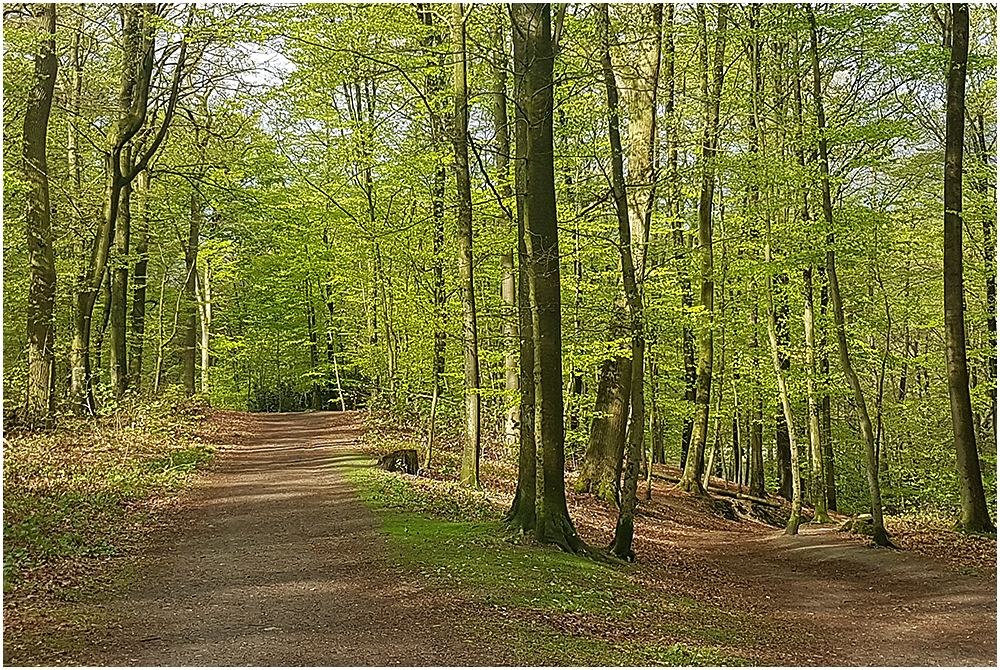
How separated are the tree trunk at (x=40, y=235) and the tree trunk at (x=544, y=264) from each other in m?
8.60

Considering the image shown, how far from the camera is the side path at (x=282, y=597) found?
646 centimetres

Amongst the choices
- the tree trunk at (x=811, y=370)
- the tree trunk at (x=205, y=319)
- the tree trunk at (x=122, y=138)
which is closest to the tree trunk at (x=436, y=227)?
the tree trunk at (x=122, y=138)

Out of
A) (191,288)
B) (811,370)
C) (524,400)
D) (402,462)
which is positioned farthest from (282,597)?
(191,288)

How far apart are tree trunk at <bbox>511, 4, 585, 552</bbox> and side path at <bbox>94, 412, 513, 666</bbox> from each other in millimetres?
2292

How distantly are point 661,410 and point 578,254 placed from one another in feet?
35.1

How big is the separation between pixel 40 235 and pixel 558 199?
9493 millimetres

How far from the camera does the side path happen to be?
21.2 feet

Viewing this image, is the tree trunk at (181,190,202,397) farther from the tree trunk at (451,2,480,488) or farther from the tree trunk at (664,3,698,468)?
the tree trunk at (664,3,698,468)

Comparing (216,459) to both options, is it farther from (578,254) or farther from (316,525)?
(578,254)

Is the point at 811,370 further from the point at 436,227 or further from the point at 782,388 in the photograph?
the point at 436,227

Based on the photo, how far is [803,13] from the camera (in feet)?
46.5

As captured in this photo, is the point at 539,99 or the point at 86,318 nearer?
the point at 539,99

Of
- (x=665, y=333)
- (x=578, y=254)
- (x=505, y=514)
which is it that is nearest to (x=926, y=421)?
(x=665, y=333)

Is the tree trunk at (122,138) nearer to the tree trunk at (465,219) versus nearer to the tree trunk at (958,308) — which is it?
the tree trunk at (465,219)
